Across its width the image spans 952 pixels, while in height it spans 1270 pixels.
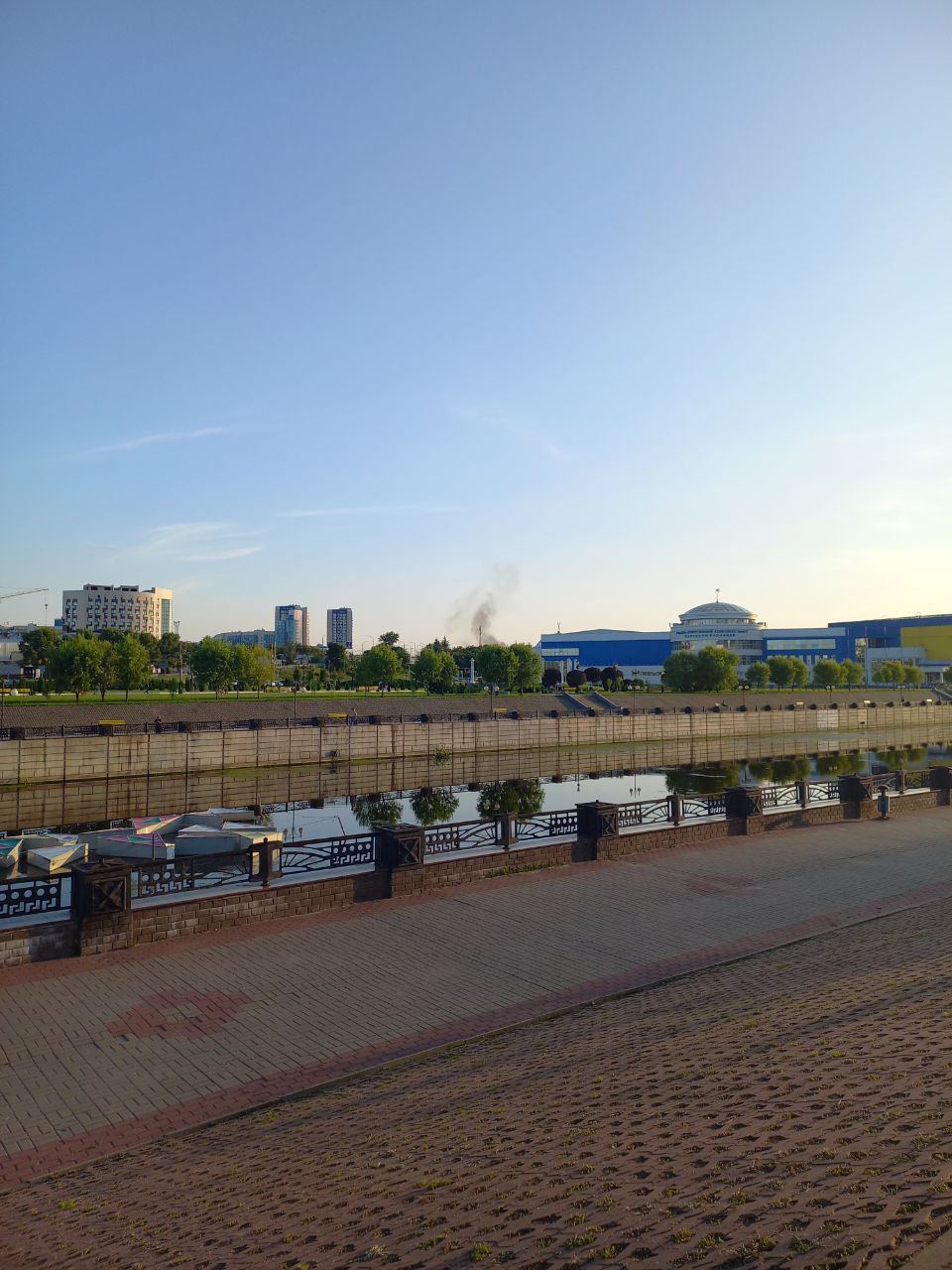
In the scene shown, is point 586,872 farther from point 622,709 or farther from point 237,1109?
point 622,709

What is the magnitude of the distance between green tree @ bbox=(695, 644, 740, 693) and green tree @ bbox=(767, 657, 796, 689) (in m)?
17.1

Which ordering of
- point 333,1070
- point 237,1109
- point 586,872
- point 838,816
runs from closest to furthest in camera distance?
point 237,1109
point 333,1070
point 586,872
point 838,816

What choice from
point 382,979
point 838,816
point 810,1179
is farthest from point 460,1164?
point 838,816

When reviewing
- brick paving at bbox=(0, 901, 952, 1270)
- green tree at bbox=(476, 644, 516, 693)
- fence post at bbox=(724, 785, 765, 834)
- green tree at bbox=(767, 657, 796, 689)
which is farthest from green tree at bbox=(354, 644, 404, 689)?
brick paving at bbox=(0, 901, 952, 1270)

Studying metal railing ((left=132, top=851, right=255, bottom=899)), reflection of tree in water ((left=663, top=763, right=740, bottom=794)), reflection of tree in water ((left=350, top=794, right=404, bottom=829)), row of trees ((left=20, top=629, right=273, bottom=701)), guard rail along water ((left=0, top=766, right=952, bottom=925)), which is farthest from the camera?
row of trees ((left=20, top=629, right=273, bottom=701))

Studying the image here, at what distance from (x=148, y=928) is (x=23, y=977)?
192 centimetres

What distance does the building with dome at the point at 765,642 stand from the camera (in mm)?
128625

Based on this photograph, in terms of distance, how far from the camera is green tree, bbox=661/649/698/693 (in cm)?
8662

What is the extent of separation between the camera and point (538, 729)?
61031 millimetres

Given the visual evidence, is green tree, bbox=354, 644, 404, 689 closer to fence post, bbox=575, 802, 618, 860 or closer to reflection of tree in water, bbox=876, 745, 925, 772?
reflection of tree in water, bbox=876, 745, 925, 772

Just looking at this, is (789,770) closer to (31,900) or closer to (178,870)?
(178,870)

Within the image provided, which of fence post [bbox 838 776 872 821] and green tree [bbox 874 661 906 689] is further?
green tree [bbox 874 661 906 689]

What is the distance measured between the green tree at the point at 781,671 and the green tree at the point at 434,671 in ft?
134

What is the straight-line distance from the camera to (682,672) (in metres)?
87.4
